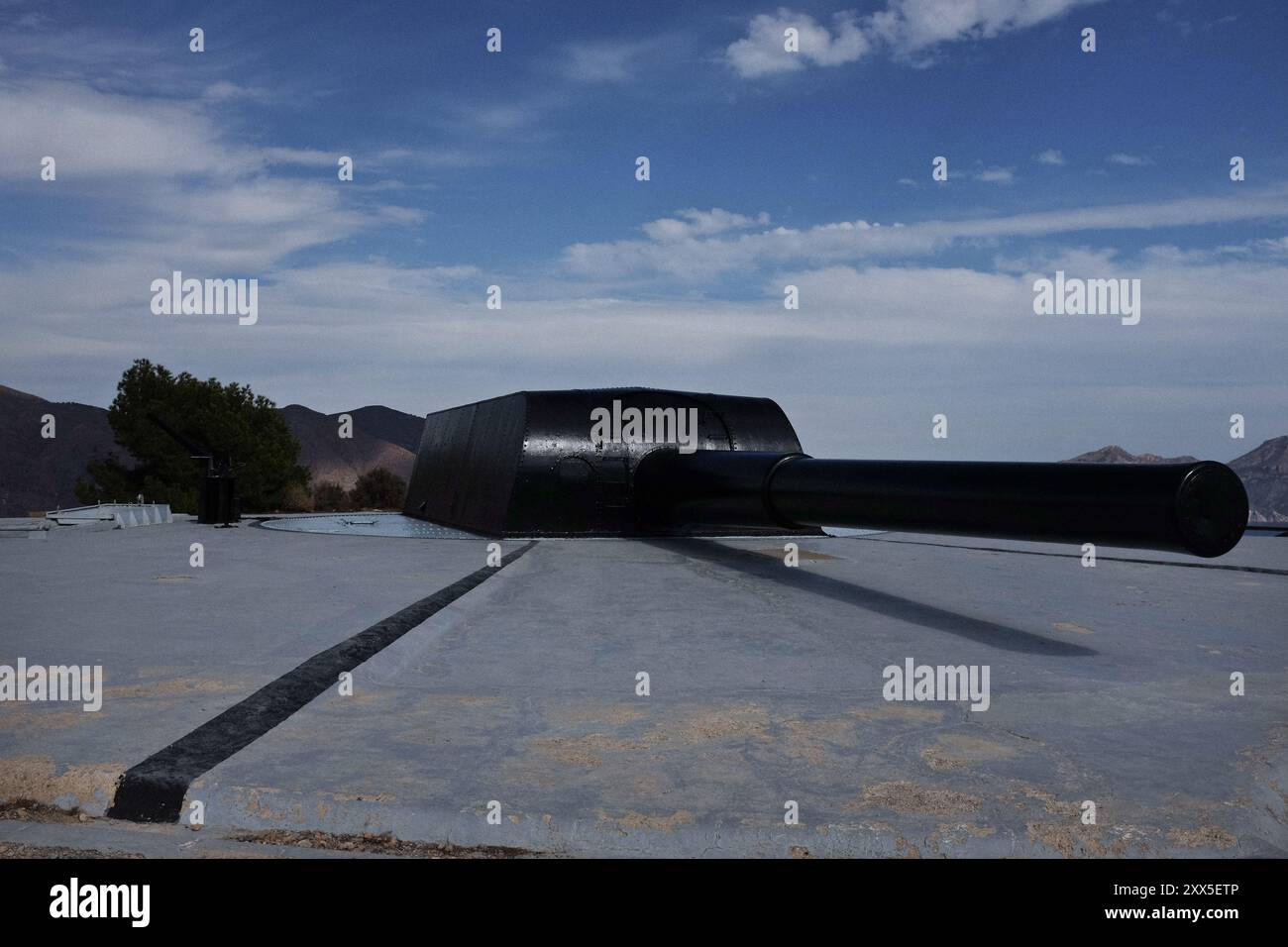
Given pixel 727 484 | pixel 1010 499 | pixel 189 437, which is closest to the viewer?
pixel 1010 499

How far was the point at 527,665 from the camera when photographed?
4.96 m

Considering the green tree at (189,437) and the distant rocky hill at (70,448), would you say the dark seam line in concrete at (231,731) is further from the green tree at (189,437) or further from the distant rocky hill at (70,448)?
the distant rocky hill at (70,448)

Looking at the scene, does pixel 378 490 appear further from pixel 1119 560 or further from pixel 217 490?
pixel 1119 560

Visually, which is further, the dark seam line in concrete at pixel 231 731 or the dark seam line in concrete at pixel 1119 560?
the dark seam line in concrete at pixel 1119 560

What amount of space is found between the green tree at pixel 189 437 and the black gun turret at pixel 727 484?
11891 millimetres

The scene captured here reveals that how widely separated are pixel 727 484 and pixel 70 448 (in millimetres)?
102804

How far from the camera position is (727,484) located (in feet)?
33.4

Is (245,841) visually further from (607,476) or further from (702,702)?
(607,476)

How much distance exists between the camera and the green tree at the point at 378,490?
2953cm

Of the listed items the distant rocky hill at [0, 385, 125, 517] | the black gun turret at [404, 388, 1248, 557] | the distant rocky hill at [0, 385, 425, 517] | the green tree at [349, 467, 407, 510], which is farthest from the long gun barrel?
the distant rocky hill at [0, 385, 125, 517]

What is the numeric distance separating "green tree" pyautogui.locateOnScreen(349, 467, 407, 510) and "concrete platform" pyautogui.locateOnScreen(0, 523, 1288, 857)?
21.6 metres

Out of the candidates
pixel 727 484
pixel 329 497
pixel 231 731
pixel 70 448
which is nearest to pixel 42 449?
pixel 70 448

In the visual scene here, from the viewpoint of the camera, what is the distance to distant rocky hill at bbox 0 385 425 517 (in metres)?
85.6

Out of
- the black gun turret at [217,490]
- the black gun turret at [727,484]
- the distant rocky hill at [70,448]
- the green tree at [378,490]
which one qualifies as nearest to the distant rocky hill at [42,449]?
the distant rocky hill at [70,448]
